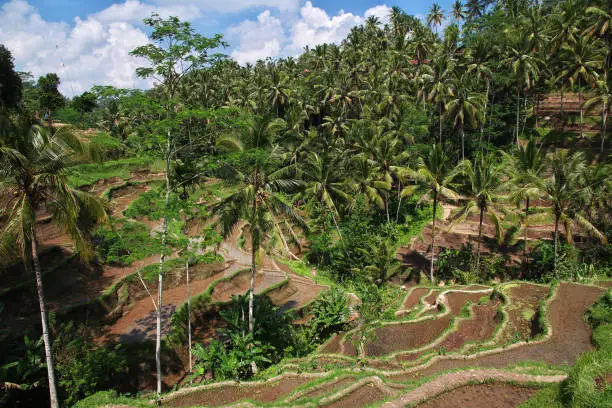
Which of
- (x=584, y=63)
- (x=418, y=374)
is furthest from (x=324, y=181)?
(x=584, y=63)

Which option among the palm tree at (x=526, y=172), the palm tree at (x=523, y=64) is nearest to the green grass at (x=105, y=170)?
the palm tree at (x=526, y=172)

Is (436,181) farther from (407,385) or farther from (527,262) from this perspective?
(407,385)

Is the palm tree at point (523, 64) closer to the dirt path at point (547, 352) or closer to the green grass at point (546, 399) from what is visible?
the dirt path at point (547, 352)

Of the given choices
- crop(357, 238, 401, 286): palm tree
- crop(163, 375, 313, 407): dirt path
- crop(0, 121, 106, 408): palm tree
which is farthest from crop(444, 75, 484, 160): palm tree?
crop(0, 121, 106, 408): palm tree

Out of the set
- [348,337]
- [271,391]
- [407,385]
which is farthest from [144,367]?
[407,385]

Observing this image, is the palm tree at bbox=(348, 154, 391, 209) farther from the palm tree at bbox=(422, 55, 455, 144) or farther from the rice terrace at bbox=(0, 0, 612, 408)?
the palm tree at bbox=(422, 55, 455, 144)
